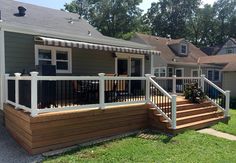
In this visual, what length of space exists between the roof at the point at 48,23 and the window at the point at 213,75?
1805 cm

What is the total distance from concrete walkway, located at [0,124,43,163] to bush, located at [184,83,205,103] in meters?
7.29

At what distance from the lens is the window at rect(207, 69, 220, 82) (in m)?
29.5

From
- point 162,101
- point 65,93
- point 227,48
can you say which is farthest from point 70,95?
point 227,48

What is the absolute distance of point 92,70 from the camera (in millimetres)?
12328

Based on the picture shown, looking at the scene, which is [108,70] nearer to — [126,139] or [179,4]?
[126,139]

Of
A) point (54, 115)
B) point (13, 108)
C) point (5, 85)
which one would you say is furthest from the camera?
point (5, 85)

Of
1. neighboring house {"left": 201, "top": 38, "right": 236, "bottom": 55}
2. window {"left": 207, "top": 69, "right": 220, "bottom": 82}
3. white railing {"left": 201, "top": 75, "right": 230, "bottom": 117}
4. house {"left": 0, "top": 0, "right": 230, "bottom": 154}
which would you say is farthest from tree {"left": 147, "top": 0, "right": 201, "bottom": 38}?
white railing {"left": 201, "top": 75, "right": 230, "bottom": 117}

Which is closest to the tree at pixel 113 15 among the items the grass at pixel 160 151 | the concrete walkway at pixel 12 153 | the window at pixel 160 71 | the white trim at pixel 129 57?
the window at pixel 160 71

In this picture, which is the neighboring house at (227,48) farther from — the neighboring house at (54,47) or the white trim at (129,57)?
the white trim at (129,57)

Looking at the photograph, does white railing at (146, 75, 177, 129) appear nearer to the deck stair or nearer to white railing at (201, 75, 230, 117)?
the deck stair

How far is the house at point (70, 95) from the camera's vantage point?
6.92 m

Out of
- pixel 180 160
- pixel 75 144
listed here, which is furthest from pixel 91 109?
pixel 180 160

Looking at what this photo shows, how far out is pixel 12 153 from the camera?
673 cm

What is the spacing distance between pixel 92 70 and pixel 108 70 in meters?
1.06
